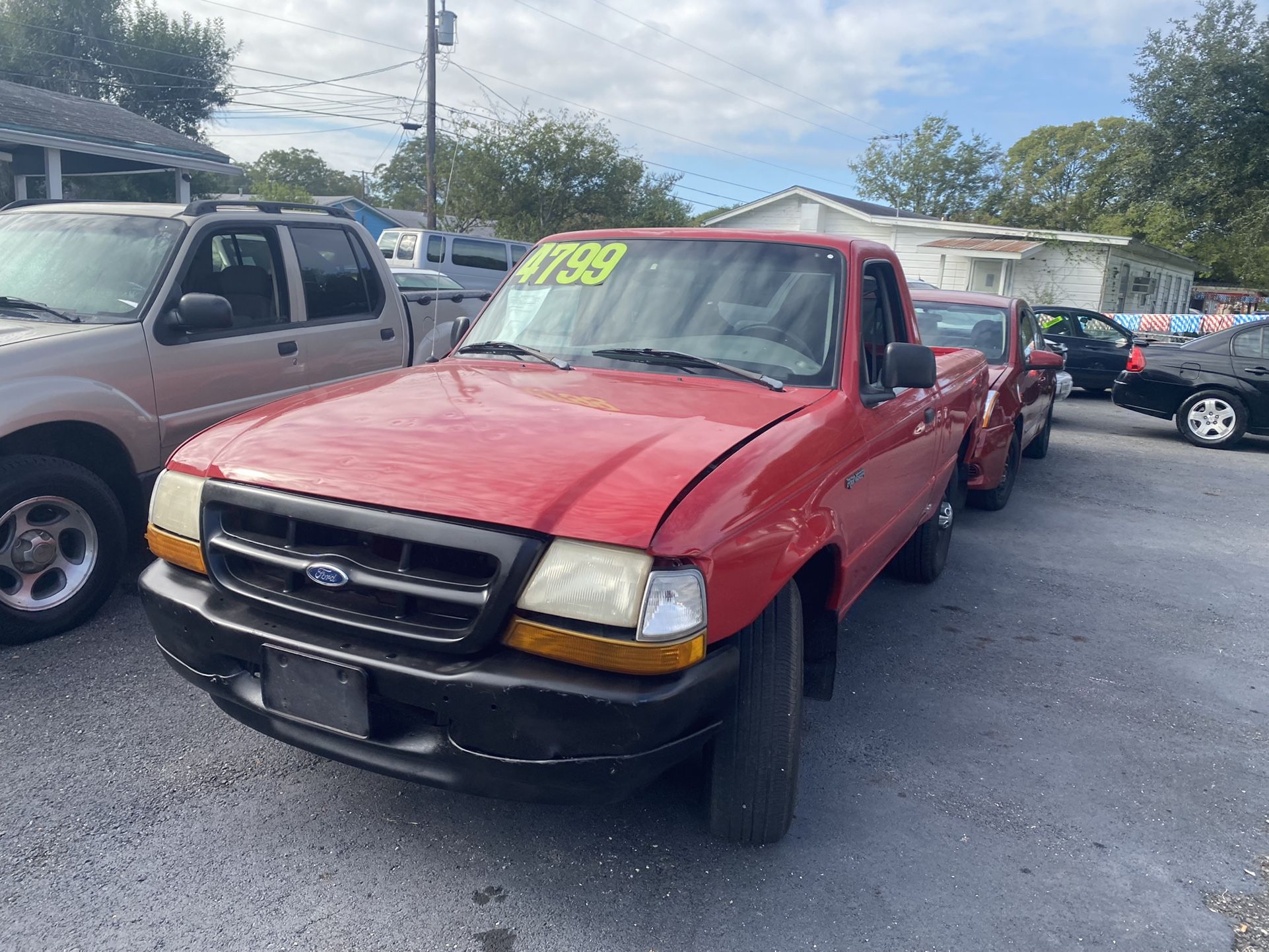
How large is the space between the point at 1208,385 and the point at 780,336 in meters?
10.1

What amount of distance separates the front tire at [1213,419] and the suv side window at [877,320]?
896 centimetres

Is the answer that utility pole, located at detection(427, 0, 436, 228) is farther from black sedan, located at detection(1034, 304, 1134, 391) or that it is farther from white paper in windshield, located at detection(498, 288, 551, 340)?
white paper in windshield, located at detection(498, 288, 551, 340)

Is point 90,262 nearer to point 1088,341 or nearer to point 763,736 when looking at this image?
point 763,736

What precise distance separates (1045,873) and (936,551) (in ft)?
9.36

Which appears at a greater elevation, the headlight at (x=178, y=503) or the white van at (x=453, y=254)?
the white van at (x=453, y=254)

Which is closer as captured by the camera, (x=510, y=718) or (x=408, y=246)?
(x=510, y=718)

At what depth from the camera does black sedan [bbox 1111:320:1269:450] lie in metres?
11.2

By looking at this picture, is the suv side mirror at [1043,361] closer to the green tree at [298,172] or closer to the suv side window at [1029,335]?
the suv side window at [1029,335]

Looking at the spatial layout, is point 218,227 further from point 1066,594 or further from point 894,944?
point 1066,594

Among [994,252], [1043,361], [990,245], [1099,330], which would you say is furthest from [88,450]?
[990,245]

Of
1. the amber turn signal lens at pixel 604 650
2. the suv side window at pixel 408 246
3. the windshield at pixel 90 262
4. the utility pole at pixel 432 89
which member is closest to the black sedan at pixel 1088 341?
the suv side window at pixel 408 246

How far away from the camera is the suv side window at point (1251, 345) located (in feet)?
36.7

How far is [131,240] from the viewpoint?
4949 millimetres

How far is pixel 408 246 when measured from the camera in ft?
63.4
